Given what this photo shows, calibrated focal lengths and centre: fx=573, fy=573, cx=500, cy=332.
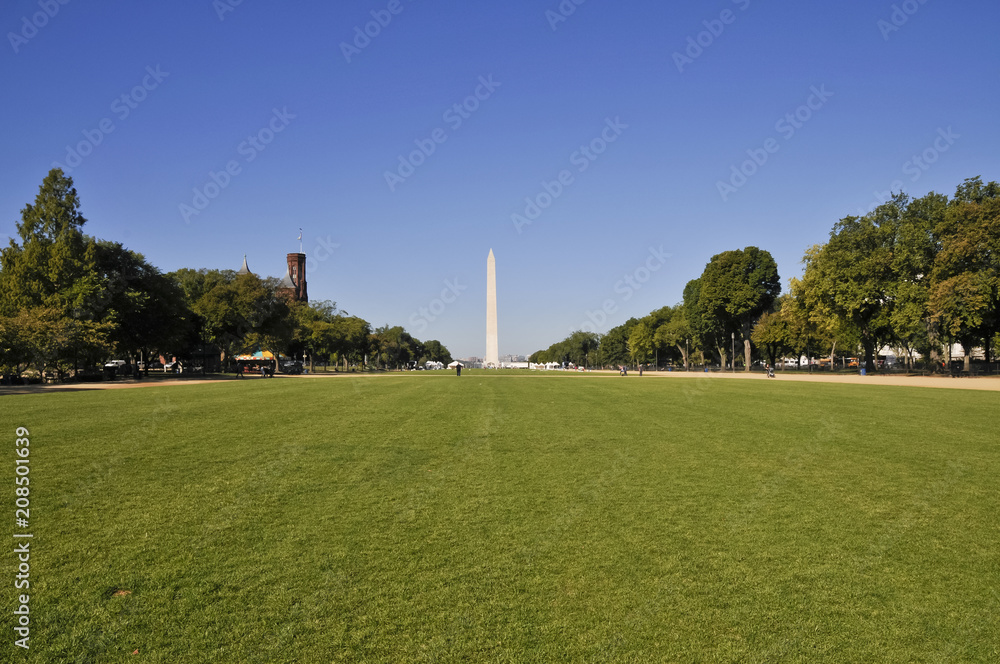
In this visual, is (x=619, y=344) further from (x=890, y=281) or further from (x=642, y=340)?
(x=890, y=281)

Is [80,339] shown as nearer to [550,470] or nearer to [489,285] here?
[550,470]

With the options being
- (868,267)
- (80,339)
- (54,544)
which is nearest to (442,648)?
(54,544)

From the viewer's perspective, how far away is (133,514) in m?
7.58

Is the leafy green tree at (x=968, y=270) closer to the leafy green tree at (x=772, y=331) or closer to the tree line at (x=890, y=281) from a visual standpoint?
the tree line at (x=890, y=281)

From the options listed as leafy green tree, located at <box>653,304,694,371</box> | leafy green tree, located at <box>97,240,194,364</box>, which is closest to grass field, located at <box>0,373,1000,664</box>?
leafy green tree, located at <box>97,240,194,364</box>

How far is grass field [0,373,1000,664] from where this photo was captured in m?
4.71

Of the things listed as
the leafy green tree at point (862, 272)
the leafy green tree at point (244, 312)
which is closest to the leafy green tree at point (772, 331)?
the leafy green tree at point (862, 272)

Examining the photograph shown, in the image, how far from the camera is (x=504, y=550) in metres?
6.57

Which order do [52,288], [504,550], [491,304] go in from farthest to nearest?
[491,304]
[52,288]
[504,550]

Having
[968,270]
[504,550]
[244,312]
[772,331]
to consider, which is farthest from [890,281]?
[244,312]

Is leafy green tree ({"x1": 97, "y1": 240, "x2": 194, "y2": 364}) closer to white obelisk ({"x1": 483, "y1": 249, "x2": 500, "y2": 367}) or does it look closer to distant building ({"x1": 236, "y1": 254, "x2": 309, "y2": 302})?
white obelisk ({"x1": 483, "y1": 249, "x2": 500, "y2": 367})

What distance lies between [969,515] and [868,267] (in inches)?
2027

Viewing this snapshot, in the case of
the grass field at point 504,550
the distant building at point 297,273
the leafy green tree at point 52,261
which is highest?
the distant building at point 297,273

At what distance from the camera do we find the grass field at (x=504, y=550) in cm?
471
